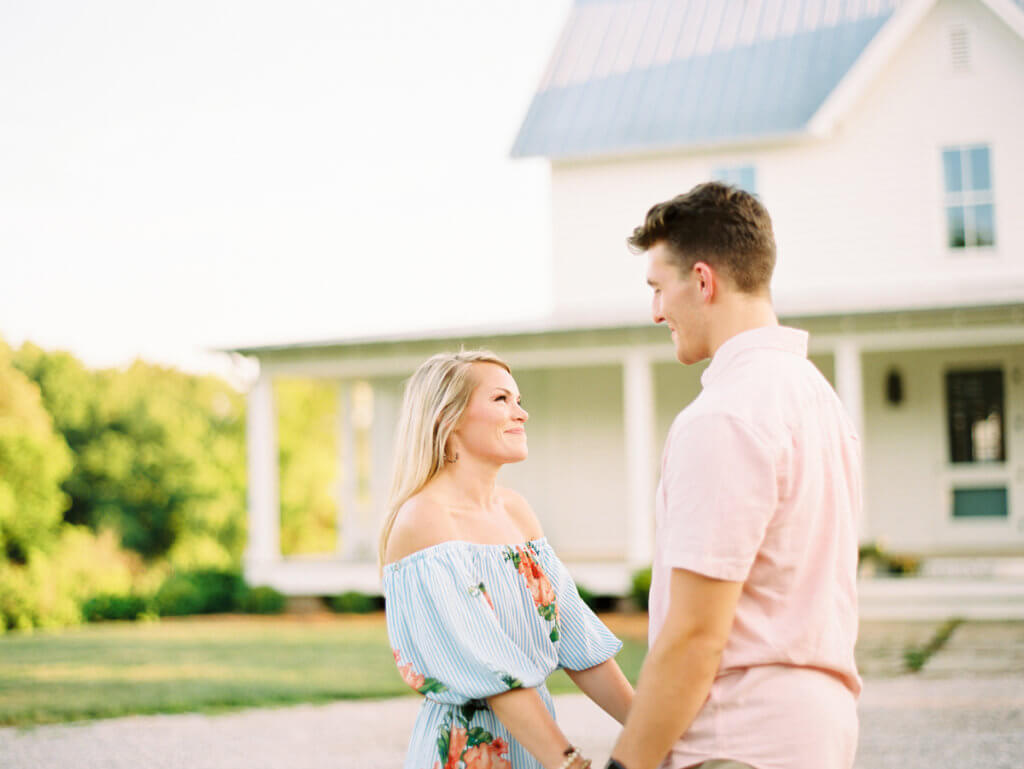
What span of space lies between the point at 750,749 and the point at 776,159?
13.9 m

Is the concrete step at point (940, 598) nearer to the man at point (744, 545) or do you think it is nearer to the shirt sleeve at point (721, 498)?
→ the man at point (744, 545)

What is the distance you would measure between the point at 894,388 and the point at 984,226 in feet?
7.60

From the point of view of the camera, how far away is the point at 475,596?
2367 mm

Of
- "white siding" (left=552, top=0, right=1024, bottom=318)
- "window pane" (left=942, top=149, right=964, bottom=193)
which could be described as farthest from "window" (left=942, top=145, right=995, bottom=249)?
"white siding" (left=552, top=0, right=1024, bottom=318)

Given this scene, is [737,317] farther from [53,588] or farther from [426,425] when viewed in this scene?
[53,588]

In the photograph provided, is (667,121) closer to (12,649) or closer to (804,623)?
(12,649)

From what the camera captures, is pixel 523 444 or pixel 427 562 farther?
pixel 523 444

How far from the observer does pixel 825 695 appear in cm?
196

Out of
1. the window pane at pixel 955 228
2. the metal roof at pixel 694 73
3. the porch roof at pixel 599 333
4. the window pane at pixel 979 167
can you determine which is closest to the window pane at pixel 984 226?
the window pane at pixel 955 228

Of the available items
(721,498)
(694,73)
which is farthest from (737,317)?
(694,73)

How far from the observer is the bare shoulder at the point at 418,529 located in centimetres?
243

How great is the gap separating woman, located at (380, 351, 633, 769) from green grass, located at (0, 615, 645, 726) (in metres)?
6.41

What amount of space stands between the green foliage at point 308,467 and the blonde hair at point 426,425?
3002 centimetres

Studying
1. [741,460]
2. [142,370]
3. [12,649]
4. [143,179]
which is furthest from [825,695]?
[143,179]
